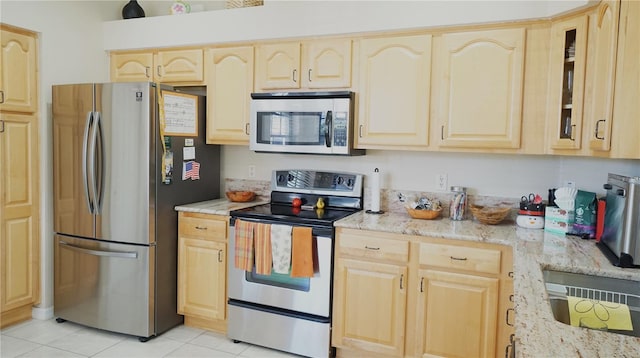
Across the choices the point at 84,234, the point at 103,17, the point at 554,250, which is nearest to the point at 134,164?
the point at 84,234

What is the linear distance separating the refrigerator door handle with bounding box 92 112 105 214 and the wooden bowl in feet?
8.34

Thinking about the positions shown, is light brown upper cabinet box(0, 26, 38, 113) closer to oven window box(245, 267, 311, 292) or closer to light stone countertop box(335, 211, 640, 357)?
oven window box(245, 267, 311, 292)

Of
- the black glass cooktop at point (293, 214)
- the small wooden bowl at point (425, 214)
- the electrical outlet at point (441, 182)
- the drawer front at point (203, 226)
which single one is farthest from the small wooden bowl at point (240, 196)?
the electrical outlet at point (441, 182)

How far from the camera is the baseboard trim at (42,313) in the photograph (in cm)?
333

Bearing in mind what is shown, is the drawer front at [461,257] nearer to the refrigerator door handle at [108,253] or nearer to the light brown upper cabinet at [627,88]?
the light brown upper cabinet at [627,88]

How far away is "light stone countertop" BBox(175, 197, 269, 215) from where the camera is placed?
309 centimetres

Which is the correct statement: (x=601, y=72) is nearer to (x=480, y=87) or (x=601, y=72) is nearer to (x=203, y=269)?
(x=480, y=87)

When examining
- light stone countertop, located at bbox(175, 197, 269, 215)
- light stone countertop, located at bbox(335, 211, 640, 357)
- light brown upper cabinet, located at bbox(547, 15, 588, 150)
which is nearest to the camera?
light stone countertop, located at bbox(335, 211, 640, 357)

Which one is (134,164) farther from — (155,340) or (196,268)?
(155,340)

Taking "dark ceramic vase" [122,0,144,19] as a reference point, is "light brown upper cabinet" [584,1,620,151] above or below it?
below

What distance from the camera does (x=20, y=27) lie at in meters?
3.04

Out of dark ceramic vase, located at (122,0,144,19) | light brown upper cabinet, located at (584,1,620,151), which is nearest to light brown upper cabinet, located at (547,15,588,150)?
light brown upper cabinet, located at (584,1,620,151)

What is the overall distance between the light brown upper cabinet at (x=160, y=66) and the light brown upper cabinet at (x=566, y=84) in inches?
95.3

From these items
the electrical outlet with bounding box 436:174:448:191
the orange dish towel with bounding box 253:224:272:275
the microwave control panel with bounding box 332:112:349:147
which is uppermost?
the microwave control panel with bounding box 332:112:349:147
